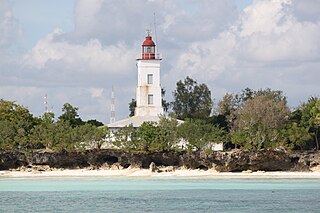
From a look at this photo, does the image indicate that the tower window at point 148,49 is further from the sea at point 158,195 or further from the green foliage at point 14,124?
the sea at point 158,195

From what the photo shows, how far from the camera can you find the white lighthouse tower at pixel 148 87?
247ft

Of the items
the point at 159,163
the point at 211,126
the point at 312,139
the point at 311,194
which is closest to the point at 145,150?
the point at 159,163

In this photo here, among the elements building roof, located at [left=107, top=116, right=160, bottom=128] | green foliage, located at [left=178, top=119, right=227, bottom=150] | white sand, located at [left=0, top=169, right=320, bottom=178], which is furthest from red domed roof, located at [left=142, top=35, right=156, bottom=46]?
white sand, located at [left=0, top=169, right=320, bottom=178]

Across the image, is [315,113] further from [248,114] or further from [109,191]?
[109,191]

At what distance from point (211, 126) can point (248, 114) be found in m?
4.50

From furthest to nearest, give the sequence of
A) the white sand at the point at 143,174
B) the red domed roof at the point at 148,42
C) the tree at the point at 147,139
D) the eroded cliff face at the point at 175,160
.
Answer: the red domed roof at the point at 148,42
the tree at the point at 147,139
the eroded cliff face at the point at 175,160
the white sand at the point at 143,174

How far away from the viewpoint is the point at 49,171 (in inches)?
2648

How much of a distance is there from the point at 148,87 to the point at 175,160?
10046mm

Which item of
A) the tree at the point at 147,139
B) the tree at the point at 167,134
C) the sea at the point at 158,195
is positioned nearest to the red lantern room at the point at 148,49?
the tree at the point at 167,134

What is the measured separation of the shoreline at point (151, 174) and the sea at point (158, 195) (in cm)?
176

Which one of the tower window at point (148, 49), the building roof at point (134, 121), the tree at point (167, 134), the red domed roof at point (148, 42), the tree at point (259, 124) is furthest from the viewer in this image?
the tower window at point (148, 49)

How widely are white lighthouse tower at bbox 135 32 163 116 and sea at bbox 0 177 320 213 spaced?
13.1 meters

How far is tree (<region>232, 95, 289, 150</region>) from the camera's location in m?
67.2

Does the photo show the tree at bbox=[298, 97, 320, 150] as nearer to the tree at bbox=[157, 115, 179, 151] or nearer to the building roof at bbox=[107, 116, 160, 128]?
the tree at bbox=[157, 115, 179, 151]
